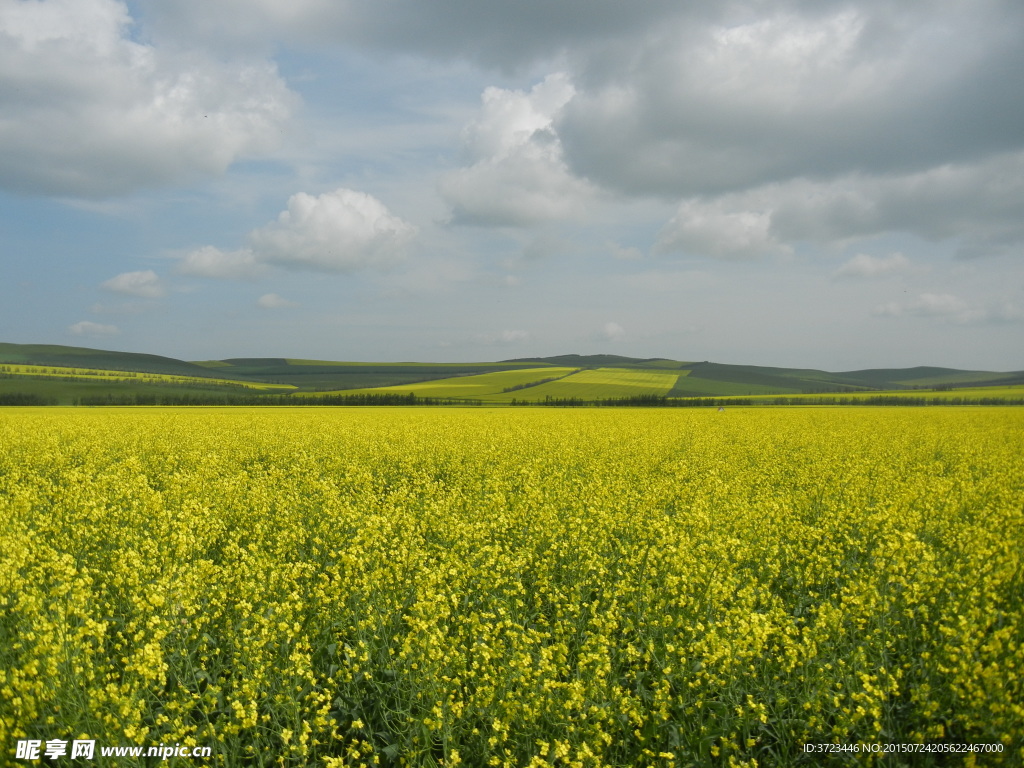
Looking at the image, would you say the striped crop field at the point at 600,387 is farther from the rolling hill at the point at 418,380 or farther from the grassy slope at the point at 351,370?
the grassy slope at the point at 351,370

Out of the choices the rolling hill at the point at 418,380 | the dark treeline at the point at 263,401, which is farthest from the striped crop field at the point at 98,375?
the dark treeline at the point at 263,401

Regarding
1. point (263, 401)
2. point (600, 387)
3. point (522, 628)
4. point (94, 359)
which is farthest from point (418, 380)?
point (522, 628)

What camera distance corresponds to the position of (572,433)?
23.1 m

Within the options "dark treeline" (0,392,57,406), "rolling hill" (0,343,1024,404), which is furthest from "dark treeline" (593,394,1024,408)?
"dark treeline" (0,392,57,406)

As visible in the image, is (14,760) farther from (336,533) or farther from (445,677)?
(336,533)

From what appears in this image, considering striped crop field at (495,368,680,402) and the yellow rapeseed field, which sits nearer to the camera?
the yellow rapeseed field

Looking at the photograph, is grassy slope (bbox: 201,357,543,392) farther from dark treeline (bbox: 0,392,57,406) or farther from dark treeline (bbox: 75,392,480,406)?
dark treeline (bbox: 0,392,57,406)

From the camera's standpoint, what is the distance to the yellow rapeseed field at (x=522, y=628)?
13.8ft

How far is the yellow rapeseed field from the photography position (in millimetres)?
4199

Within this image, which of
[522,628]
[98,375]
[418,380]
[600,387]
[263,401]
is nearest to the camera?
[522,628]

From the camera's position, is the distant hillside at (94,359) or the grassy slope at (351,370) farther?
the grassy slope at (351,370)

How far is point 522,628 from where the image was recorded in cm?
496
